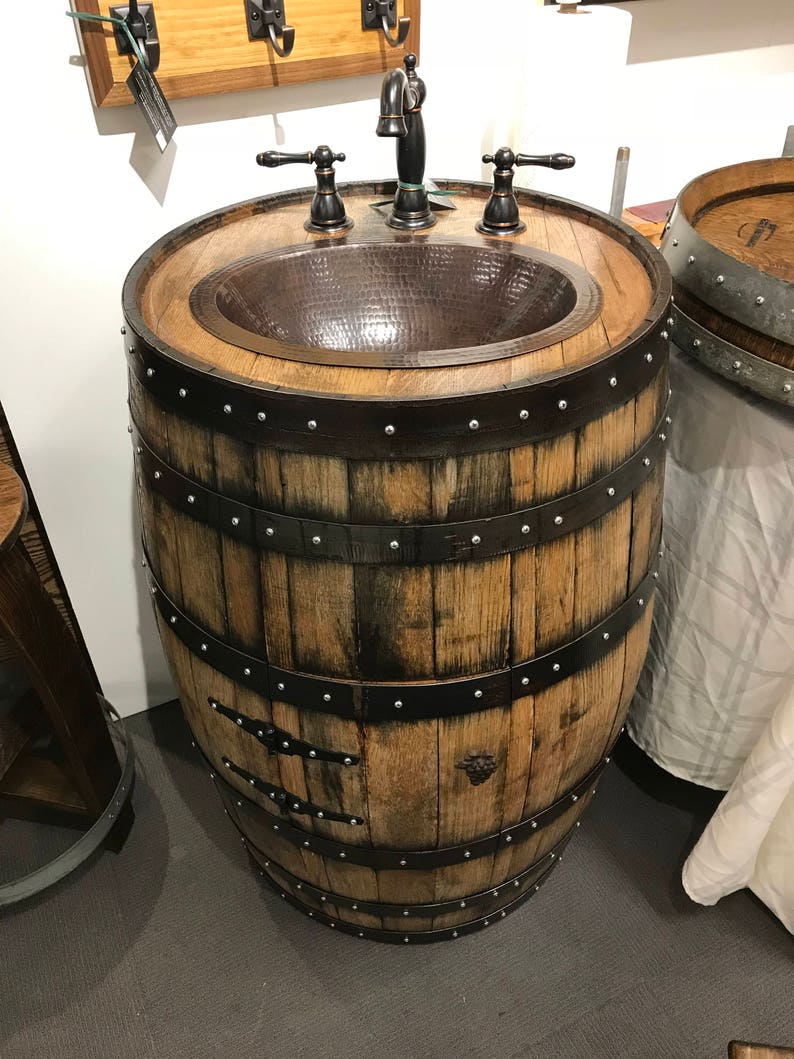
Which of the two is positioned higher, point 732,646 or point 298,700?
point 298,700

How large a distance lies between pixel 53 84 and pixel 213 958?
1532 mm

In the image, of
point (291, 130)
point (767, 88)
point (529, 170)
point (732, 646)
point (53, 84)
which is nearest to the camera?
point (53, 84)

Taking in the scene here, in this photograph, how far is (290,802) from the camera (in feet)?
4.17

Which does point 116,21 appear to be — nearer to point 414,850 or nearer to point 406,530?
point 406,530

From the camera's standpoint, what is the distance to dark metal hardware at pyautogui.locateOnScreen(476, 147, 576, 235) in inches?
A: 51.5

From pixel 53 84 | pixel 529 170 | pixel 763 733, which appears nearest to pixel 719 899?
pixel 763 733

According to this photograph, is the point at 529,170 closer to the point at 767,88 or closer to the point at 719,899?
the point at 767,88

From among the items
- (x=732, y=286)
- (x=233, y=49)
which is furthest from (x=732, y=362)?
(x=233, y=49)

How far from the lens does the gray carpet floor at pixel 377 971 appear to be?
145cm

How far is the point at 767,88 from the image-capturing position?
2.20 metres

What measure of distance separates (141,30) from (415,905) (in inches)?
58.0

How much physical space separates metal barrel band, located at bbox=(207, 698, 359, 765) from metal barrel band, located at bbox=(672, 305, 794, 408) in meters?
0.76

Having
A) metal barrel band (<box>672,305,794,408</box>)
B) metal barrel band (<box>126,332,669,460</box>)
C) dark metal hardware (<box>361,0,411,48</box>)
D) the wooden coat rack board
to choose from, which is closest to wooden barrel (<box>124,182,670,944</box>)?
metal barrel band (<box>126,332,669,460</box>)

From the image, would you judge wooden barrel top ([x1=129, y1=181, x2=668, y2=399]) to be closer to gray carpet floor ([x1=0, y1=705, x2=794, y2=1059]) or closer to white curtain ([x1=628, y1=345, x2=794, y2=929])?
white curtain ([x1=628, y1=345, x2=794, y2=929])
